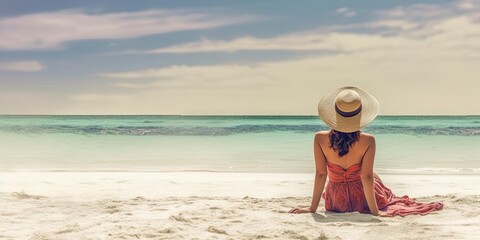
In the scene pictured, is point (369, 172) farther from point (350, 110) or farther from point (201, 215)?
point (201, 215)

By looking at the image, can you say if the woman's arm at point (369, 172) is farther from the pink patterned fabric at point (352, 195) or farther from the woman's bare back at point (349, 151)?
the pink patterned fabric at point (352, 195)

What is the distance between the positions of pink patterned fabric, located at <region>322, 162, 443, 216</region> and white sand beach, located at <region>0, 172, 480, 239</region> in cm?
12

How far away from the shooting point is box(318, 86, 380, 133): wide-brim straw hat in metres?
4.50

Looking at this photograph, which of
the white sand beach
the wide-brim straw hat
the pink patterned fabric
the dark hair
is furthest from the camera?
the pink patterned fabric

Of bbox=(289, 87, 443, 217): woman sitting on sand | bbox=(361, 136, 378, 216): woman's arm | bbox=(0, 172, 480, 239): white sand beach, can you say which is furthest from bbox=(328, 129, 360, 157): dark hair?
bbox=(0, 172, 480, 239): white sand beach

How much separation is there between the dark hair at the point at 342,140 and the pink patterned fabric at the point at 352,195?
0.22 meters

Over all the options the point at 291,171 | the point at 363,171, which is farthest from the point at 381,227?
the point at 291,171

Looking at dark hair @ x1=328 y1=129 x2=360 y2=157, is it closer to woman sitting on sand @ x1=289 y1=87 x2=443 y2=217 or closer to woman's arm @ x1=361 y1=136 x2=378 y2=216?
woman sitting on sand @ x1=289 y1=87 x2=443 y2=217

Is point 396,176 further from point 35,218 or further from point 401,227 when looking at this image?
point 35,218

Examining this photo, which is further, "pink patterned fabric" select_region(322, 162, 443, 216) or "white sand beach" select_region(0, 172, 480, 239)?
"pink patterned fabric" select_region(322, 162, 443, 216)

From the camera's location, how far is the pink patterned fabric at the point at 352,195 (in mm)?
4844

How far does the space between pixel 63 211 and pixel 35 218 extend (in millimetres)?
483

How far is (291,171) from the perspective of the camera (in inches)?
411

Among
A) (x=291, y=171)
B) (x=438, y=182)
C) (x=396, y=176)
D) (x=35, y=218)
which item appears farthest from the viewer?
(x=291, y=171)
